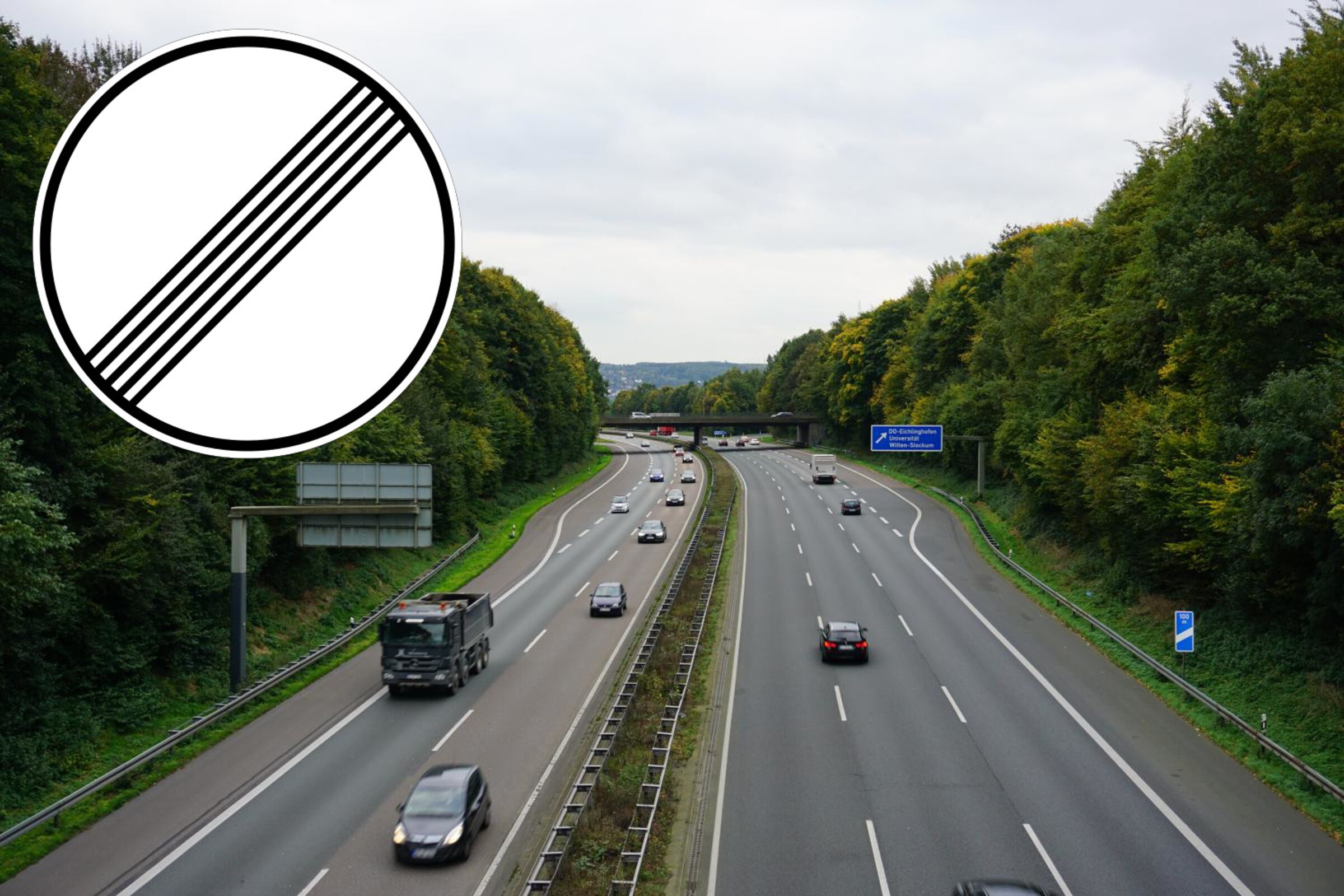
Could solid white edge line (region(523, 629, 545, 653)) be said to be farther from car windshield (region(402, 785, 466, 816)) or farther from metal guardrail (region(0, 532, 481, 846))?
car windshield (region(402, 785, 466, 816))

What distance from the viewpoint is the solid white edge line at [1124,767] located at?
1964 cm

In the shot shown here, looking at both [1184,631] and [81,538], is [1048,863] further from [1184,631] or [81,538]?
[81,538]

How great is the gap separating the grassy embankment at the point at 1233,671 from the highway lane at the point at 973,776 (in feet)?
2.29

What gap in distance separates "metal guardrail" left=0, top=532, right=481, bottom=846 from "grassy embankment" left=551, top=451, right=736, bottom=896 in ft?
36.5

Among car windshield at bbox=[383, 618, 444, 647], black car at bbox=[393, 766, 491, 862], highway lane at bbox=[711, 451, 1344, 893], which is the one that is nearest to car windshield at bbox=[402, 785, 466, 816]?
black car at bbox=[393, 766, 491, 862]

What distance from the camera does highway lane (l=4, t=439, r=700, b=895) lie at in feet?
62.3

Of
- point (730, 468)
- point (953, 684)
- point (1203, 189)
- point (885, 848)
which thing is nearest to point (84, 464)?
point (885, 848)

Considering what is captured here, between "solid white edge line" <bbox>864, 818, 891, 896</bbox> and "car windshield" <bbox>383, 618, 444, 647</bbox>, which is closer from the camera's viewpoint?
"solid white edge line" <bbox>864, 818, 891, 896</bbox>

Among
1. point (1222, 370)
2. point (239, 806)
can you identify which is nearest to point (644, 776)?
point (239, 806)

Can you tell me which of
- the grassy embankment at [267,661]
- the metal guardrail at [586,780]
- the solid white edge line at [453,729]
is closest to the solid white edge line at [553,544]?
the grassy embankment at [267,661]

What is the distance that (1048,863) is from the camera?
2002cm

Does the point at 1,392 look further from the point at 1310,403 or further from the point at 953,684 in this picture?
the point at 1310,403

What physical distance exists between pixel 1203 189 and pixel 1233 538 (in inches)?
606

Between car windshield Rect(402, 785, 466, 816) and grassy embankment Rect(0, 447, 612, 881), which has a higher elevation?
car windshield Rect(402, 785, 466, 816)
